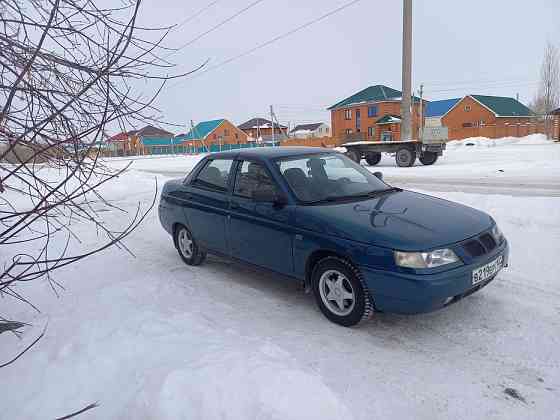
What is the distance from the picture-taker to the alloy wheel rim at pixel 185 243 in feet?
17.7

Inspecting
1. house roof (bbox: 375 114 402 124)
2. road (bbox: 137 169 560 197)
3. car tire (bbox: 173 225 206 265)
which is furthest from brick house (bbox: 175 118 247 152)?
car tire (bbox: 173 225 206 265)

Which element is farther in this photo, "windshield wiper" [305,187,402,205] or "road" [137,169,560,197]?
"road" [137,169,560,197]

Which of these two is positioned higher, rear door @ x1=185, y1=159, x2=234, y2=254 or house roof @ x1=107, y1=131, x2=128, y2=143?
house roof @ x1=107, y1=131, x2=128, y2=143

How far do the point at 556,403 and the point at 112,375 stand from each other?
111 inches

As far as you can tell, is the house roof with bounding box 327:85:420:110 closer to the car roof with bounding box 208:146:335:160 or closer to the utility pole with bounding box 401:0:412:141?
the utility pole with bounding box 401:0:412:141

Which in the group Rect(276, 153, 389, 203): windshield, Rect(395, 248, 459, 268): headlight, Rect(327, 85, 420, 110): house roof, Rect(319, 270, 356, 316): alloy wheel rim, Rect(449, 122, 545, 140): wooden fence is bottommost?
Rect(319, 270, 356, 316): alloy wheel rim

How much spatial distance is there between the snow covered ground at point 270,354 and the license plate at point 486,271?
428mm

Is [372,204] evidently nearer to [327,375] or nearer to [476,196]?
[327,375]

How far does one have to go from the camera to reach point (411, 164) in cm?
1652

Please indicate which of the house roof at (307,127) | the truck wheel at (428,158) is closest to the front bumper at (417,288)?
the truck wheel at (428,158)

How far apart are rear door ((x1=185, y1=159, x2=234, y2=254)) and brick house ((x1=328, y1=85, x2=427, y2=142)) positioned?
44237 mm

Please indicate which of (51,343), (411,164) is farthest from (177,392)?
(411,164)

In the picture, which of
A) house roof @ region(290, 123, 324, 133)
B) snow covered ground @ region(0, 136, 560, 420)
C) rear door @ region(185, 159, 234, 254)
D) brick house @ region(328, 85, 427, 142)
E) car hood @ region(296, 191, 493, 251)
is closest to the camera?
snow covered ground @ region(0, 136, 560, 420)

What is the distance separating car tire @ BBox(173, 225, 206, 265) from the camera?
5307mm
